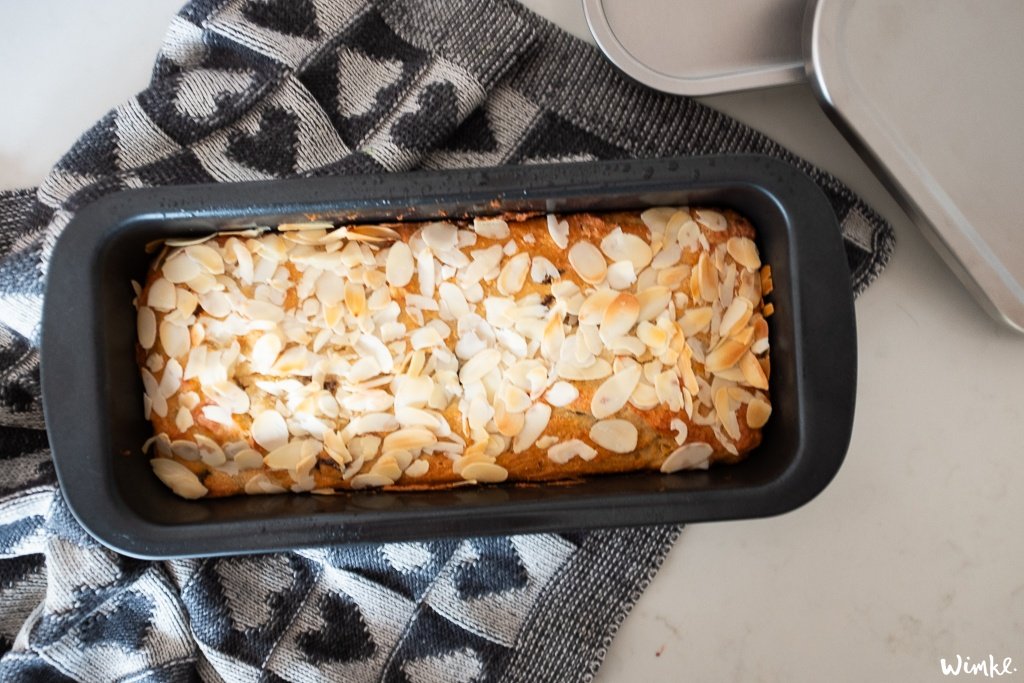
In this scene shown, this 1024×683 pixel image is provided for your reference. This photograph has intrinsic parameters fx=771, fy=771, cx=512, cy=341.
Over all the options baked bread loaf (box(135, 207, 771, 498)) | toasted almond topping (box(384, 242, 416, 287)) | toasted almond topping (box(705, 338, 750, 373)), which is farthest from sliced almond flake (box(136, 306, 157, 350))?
toasted almond topping (box(705, 338, 750, 373))

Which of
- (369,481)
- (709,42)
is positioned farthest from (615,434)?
(709,42)

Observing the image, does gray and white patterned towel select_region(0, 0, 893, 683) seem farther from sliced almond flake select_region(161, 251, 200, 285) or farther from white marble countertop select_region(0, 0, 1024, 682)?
sliced almond flake select_region(161, 251, 200, 285)

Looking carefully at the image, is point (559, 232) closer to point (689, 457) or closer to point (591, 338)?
point (591, 338)

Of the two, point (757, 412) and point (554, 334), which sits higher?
point (554, 334)

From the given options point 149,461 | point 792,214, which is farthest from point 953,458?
point 149,461

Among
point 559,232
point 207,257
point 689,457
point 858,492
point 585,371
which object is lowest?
point 858,492

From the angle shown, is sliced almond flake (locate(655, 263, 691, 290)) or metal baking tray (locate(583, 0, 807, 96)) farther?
metal baking tray (locate(583, 0, 807, 96))
